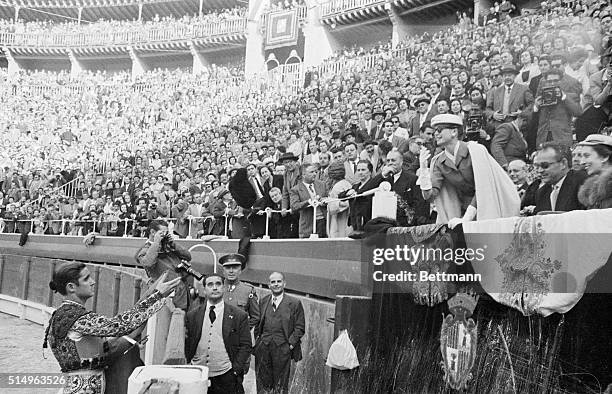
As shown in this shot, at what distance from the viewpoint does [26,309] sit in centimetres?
1573

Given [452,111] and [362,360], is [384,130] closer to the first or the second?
[452,111]

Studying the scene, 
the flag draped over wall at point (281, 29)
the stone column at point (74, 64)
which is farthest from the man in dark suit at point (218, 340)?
the stone column at point (74, 64)

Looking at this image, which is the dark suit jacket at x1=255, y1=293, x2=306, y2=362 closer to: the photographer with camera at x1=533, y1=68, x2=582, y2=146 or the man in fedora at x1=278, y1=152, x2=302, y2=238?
the man in fedora at x1=278, y1=152, x2=302, y2=238

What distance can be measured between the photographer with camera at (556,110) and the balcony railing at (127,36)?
1178 inches

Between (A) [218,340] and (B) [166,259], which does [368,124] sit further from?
(A) [218,340]

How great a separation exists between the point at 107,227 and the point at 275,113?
7253 millimetres

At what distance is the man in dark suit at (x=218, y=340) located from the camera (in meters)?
4.86

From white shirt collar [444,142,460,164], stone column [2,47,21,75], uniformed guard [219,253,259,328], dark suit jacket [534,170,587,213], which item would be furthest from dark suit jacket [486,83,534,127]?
stone column [2,47,21,75]

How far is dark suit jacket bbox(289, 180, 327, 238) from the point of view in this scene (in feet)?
25.7

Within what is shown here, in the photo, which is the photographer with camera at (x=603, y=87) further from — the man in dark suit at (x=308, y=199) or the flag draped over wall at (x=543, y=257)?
the flag draped over wall at (x=543, y=257)

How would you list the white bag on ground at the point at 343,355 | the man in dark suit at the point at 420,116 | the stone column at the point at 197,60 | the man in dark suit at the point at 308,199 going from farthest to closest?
the stone column at the point at 197,60
the man in dark suit at the point at 420,116
the man in dark suit at the point at 308,199
the white bag on ground at the point at 343,355

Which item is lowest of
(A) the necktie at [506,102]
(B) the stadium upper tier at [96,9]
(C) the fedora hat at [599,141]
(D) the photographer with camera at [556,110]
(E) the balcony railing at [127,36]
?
(C) the fedora hat at [599,141]

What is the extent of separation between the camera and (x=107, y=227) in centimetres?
1529

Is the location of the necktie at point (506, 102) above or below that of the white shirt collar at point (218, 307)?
above
